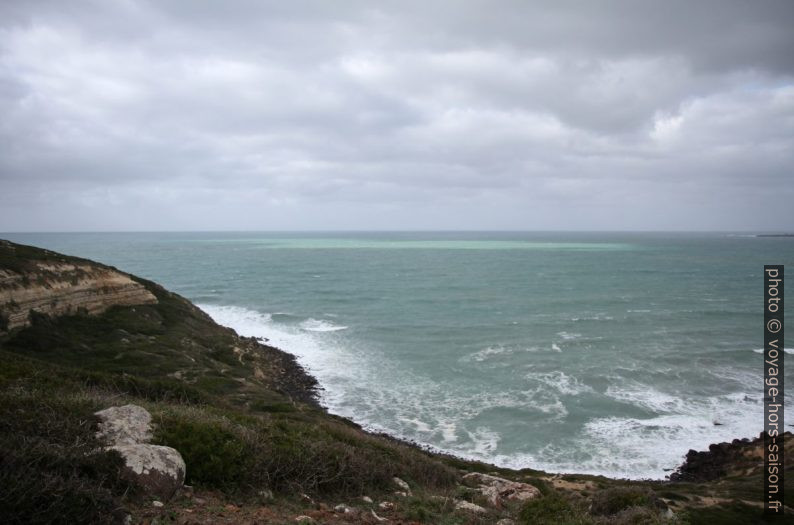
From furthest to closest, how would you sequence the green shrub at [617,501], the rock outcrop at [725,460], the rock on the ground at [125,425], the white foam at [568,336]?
the white foam at [568,336] < the rock outcrop at [725,460] < the green shrub at [617,501] < the rock on the ground at [125,425]

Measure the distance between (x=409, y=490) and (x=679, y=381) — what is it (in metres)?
29.7

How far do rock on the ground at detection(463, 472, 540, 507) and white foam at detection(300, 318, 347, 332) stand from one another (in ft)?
120

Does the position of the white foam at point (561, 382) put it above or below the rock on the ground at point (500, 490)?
below

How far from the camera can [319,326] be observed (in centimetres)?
5200

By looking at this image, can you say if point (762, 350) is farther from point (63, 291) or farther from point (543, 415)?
point (63, 291)

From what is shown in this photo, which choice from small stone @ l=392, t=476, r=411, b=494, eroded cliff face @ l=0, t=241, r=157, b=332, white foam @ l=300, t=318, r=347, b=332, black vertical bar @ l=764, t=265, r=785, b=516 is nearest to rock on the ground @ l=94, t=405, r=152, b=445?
small stone @ l=392, t=476, r=411, b=494

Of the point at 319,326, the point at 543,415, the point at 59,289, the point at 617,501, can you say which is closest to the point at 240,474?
the point at 617,501

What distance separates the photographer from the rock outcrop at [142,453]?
8.23 metres

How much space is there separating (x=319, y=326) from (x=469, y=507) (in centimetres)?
4246

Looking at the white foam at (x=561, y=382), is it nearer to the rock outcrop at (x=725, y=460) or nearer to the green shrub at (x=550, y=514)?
the rock outcrop at (x=725, y=460)

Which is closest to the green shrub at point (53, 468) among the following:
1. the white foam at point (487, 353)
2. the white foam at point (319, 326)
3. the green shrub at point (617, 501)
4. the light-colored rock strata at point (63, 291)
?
the green shrub at point (617, 501)

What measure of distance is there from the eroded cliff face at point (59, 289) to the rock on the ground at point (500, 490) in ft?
92.9

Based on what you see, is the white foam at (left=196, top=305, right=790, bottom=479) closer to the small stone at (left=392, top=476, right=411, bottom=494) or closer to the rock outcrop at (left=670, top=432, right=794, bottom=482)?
the rock outcrop at (left=670, top=432, right=794, bottom=482)

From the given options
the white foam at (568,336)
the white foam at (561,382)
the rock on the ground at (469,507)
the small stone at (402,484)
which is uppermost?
the rock on the ground at (469,507)
